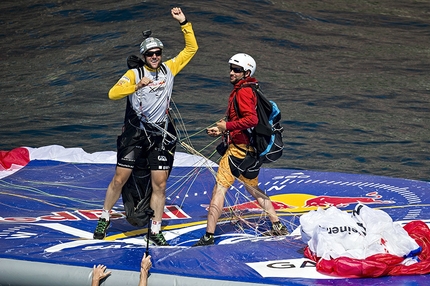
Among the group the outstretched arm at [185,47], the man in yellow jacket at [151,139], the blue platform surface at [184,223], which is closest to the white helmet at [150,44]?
the man in yellow jacket at [151,139]

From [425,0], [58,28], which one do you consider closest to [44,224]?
[58,28]

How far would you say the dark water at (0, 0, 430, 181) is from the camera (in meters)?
10.6

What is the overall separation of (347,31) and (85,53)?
17.3ft

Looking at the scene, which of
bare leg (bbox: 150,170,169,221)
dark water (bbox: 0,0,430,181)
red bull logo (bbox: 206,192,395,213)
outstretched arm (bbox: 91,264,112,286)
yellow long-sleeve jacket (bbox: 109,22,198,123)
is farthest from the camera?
dark water (bbox: 0,0,430,181)

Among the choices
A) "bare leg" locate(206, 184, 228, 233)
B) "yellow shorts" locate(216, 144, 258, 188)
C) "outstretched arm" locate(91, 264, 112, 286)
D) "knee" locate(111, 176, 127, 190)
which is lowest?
"outstretched arm" locate(91, 264, 112, 286)

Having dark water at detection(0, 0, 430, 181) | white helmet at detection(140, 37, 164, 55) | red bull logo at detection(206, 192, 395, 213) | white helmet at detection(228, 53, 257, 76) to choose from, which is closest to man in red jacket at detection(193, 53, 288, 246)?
white helmet at detection(228, 53, 257, 76)

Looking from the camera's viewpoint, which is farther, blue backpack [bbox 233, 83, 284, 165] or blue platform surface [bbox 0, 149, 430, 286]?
blue backpack [bbox 233, 83, 284, 165]

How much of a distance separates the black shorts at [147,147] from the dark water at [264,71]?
14.4 ft

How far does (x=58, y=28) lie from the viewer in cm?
1531

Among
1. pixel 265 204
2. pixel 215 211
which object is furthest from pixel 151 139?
pixel 265 204

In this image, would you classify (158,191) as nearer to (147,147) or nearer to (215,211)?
(147,147)

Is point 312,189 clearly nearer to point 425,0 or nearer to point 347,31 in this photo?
point 347,31

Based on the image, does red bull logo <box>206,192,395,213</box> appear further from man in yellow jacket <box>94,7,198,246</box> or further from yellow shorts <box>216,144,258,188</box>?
man in yellow jacket <box>94,7,198,246</box>

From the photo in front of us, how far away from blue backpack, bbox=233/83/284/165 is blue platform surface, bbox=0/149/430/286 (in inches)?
22.1
